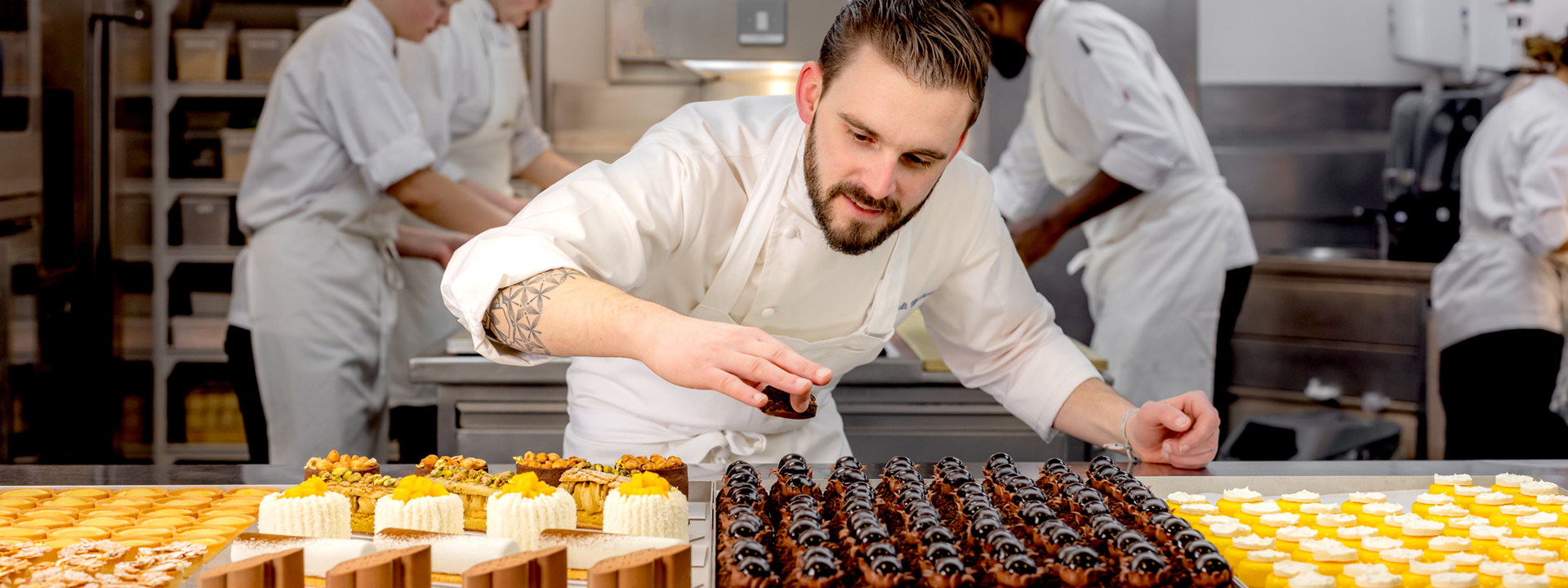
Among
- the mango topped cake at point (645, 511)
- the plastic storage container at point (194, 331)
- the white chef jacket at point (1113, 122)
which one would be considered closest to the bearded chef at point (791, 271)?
the mango topped cake at point (645, 511)

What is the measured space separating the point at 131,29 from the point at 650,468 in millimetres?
2797

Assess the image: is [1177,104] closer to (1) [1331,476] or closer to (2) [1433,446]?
(2) [1433,446]

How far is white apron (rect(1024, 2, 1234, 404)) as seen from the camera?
3174 mm

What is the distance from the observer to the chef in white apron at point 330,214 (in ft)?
9.23

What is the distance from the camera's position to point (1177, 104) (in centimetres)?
316

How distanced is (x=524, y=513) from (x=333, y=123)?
6.71ft

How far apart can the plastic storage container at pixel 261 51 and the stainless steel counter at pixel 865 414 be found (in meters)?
1.34

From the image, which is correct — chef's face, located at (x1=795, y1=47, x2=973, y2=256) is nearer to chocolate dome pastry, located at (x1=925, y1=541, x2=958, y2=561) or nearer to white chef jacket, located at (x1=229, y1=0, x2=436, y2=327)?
chocolate dome pastry, located at (x1=925, y1=541, x2=958, y2=561)

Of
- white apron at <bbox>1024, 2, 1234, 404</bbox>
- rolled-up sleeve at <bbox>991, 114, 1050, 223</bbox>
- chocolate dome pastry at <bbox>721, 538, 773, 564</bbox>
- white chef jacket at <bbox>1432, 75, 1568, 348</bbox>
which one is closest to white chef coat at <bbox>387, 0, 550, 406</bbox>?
rolled-up sleeve at <bbox>991, 114, 1050, 223</bbox>

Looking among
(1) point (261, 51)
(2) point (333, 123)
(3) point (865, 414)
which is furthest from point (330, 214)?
(3) point (865, 414)

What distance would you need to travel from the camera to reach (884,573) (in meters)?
0.92

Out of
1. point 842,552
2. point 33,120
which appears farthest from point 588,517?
point 33,120

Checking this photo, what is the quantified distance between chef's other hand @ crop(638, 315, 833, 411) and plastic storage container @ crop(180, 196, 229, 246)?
8.53ft

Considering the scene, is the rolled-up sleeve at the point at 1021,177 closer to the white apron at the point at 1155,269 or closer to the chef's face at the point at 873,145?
the white apron at the point at 1155,269
